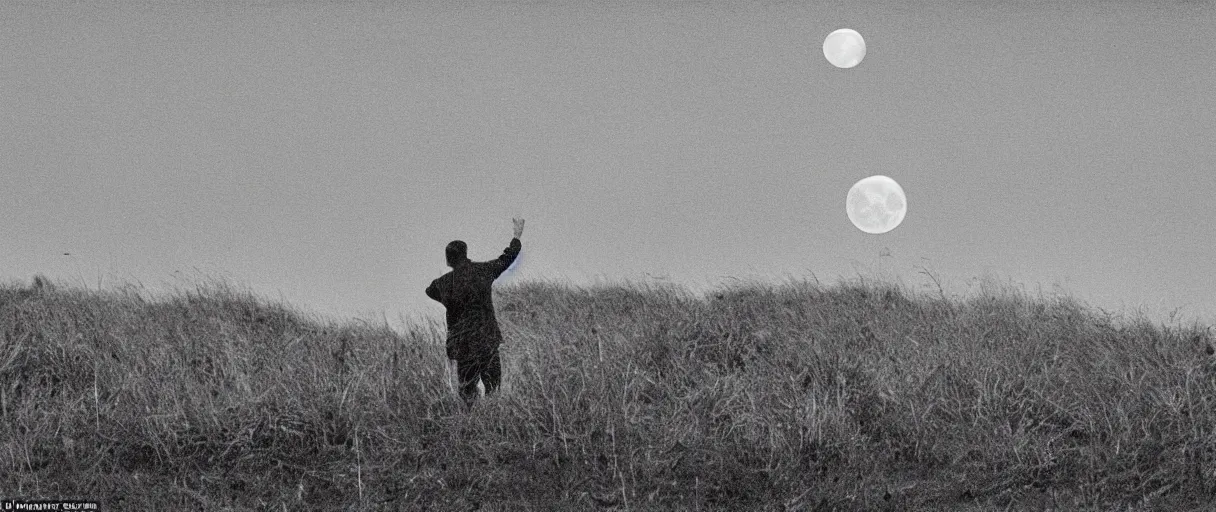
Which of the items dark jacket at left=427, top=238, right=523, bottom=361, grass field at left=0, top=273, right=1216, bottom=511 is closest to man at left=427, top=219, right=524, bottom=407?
dark jacket at left=427, top=238, right=523, bottom=361

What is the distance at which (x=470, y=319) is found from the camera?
6.84m

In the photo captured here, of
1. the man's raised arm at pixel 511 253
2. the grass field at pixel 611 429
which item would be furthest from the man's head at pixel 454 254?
the grass field at pixel 611 429

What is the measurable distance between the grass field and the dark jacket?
0.88 feet

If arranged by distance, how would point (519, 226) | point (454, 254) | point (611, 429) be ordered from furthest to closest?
1. point (519, 226)
2. point (454, 254)
3. point (611, 429)

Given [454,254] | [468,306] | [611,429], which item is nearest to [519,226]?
[454,254]

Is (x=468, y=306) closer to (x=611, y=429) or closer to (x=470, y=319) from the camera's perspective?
(x=470, y=319)

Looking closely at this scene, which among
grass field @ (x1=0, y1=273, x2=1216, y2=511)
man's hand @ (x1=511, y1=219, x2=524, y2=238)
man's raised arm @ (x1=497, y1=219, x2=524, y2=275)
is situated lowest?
grass field @ (x1=0, y1=273, x2=1216, y2=511)

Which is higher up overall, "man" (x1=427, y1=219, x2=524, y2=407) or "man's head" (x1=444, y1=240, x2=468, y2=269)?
"man's head" (x1=444, y1=240, x2=468, y2=269)

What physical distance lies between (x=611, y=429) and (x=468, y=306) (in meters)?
1.80

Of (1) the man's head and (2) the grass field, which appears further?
(1) the man's head

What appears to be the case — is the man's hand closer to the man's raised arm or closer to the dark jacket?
the man's raised arm

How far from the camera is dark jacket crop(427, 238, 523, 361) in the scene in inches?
266

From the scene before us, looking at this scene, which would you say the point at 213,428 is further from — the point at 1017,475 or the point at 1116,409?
the point at 1116,409

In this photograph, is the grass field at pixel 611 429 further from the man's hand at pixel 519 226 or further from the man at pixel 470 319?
the man's hand at pixel 519 226
